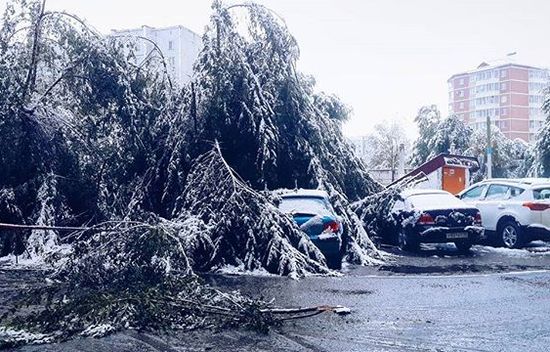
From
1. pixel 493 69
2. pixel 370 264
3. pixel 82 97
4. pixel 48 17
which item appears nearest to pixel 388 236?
pixel 370 264

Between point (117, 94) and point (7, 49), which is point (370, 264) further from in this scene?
point (7, 49)

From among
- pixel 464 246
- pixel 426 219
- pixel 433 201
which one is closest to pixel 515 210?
pixel 464 246

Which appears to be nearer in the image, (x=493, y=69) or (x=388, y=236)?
(x=388, y=236)

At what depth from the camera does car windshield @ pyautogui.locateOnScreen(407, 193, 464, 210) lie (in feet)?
42.2

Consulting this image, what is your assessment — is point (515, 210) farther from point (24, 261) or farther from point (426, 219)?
point (24, 261)

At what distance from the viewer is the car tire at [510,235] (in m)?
13.3

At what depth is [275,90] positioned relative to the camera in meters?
13.0

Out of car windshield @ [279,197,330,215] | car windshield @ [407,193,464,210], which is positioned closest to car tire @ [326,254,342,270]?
car windshield @ [279,197,330,215]

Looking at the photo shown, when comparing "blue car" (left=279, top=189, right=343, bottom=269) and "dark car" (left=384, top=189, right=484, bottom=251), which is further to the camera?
"dark car" (left=384, top=189, right=484, bottom=251)

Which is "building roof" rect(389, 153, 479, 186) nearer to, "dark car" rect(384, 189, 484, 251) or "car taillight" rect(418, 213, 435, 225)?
"dark car" rect(384, 189, 484, 251)

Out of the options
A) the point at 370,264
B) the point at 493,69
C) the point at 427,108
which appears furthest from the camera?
the point at 493,69

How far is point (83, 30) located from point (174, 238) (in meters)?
7.57

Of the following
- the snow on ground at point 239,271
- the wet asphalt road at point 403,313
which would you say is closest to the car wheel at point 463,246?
the wet asphalt road at point 403,313

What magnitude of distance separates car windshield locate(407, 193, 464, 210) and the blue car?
3251 mm
